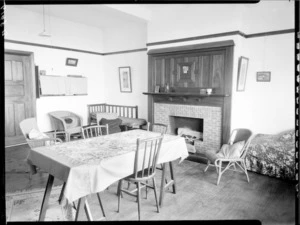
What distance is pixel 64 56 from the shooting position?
485 cm

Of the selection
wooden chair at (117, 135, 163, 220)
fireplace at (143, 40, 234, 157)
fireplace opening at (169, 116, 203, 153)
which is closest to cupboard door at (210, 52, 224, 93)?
fireplace at (143, 40, 234, 157)

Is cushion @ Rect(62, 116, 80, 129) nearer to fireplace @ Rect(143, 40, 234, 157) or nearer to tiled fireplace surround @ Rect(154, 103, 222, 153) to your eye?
fireplace @ Rect(143, 40, 234, 157)

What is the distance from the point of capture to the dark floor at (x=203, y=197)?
71.0 inches

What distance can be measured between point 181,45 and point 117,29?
2.01m

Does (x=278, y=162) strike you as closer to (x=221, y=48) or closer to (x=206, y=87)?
(x=206, y=87)

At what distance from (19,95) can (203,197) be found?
3347 mm

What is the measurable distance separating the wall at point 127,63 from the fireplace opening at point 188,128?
36.6 inches

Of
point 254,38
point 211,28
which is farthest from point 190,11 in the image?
point 254,38

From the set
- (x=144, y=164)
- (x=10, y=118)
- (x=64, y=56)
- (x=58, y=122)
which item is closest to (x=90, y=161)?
(x=144, y=164)

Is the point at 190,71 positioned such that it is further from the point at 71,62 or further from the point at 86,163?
the point at 71,62

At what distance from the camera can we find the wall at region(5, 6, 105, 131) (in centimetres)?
414

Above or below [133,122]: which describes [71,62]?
above

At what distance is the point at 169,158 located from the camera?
233cm

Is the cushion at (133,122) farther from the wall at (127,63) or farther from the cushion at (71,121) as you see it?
the cushion at (71,121)
